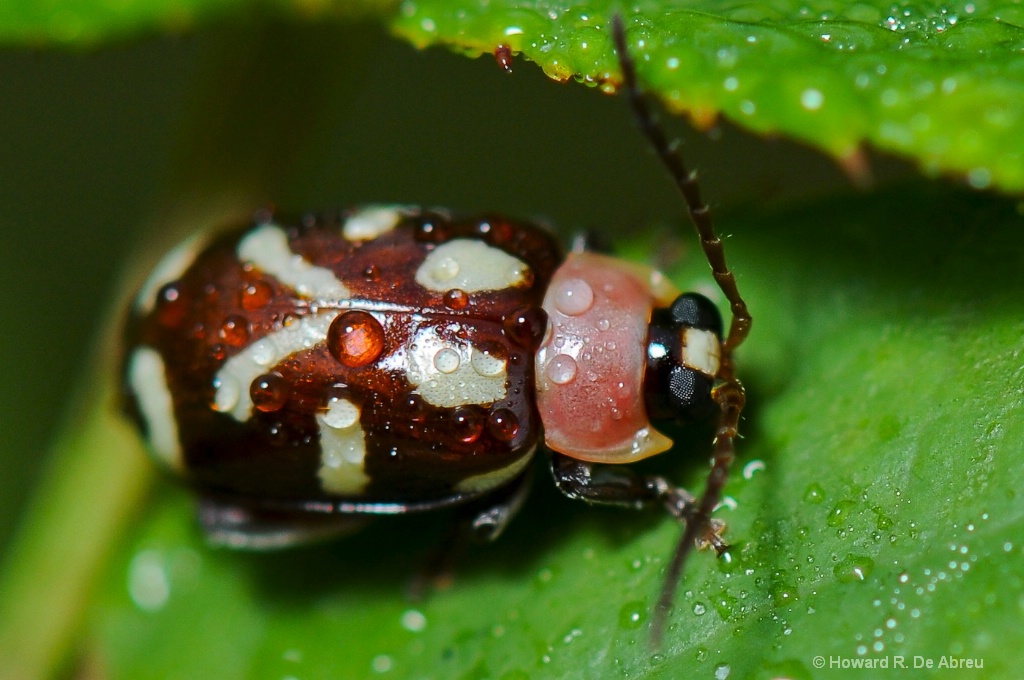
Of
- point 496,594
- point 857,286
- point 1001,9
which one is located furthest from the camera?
point 496,594

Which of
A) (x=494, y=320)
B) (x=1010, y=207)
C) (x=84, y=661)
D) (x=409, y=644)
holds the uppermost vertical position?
(x=1010, y=207)

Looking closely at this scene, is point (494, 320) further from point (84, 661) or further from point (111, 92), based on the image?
point (111, 92)

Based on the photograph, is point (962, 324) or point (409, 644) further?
point (409, 644)

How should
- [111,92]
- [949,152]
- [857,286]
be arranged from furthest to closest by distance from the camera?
[111,92] → [857,286] → [949,152]

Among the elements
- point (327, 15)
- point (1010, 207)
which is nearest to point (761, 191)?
point (1010, 207)

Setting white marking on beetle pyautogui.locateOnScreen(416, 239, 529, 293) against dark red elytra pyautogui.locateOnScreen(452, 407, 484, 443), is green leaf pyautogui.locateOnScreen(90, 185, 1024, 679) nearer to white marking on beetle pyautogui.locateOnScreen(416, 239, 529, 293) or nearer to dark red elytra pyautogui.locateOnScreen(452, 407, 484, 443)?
dark red elytra pyautogui.locateOnScreen(452, 407, 484, 443)

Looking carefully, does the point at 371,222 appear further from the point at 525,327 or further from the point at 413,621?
the point at 413,621

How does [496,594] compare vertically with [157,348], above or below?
below
